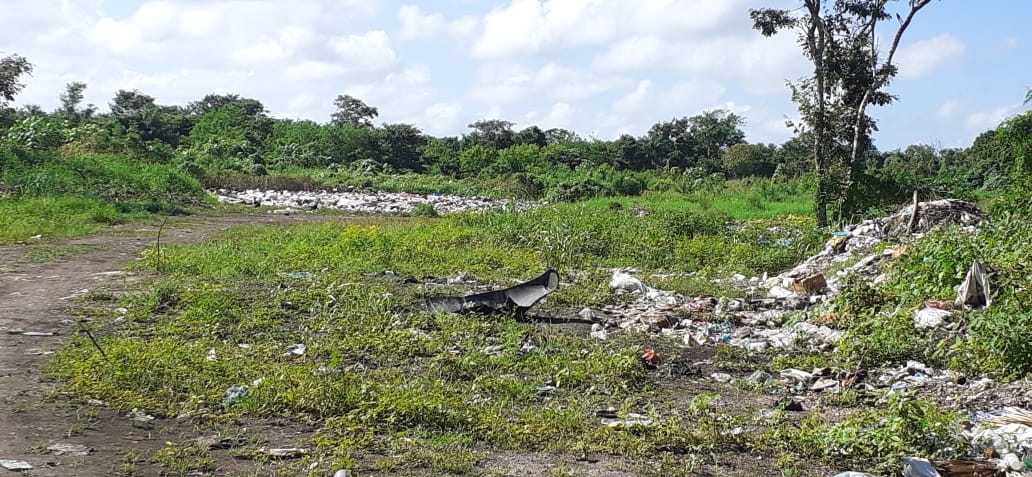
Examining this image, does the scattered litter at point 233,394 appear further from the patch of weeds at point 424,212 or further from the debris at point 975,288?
the patch of weeds at point 424,212

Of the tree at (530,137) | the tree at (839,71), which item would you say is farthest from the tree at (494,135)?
the tree at (839,71)

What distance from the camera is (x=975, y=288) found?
19.0 ft

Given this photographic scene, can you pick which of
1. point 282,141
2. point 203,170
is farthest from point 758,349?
point 282,141

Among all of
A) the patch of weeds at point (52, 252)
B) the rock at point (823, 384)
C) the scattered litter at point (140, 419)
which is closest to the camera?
the scattered litter at point (140, 419)

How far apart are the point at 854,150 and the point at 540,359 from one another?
1144 cm

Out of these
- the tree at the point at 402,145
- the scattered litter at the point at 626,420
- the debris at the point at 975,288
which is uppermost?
the tree at the point at 402,145

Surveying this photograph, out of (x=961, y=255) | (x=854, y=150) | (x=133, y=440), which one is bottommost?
(x=133, y=440)

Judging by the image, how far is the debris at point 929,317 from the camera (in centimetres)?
598

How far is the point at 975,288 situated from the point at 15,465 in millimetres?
5765

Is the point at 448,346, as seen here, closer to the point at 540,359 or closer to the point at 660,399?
the point at 540,359

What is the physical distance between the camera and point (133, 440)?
3.97m

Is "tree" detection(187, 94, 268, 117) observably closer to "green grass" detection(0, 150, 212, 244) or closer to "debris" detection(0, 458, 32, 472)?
"green grass" detection(0, 150, 212, 244)

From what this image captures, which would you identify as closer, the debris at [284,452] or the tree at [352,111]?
the debris at [284,452]

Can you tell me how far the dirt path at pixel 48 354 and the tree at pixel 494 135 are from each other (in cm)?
2859
